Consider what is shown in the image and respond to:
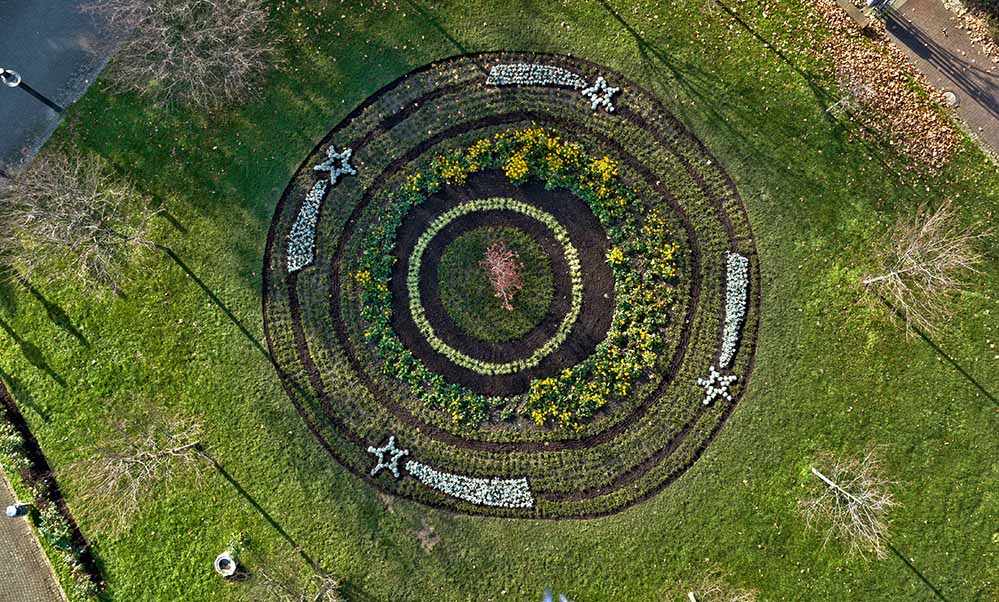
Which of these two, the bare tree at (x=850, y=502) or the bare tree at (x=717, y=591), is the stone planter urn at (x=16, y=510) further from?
the bare tree at (x=850, y=502)

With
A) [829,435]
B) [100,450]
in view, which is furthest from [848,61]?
[100,450]

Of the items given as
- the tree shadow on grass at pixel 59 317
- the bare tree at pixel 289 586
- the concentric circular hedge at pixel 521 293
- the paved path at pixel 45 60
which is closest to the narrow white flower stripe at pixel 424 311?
the concentric circular hedge at pixel 521 293

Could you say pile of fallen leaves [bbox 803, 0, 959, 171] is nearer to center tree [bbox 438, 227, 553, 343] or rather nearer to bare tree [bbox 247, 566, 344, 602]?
center tree [bbox 438, 227, 553, 343]

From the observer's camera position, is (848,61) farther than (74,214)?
Yes

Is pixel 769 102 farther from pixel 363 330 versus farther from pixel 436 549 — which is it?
pixel 436 549

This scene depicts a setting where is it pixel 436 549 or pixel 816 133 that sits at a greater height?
pixel 816 133

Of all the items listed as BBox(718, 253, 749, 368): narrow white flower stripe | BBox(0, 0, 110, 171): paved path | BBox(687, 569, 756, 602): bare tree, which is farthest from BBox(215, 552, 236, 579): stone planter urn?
BBox(718, 253, 749, 368): narrow white flower stripe

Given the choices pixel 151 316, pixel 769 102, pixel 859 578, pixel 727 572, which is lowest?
pixel 151 316
